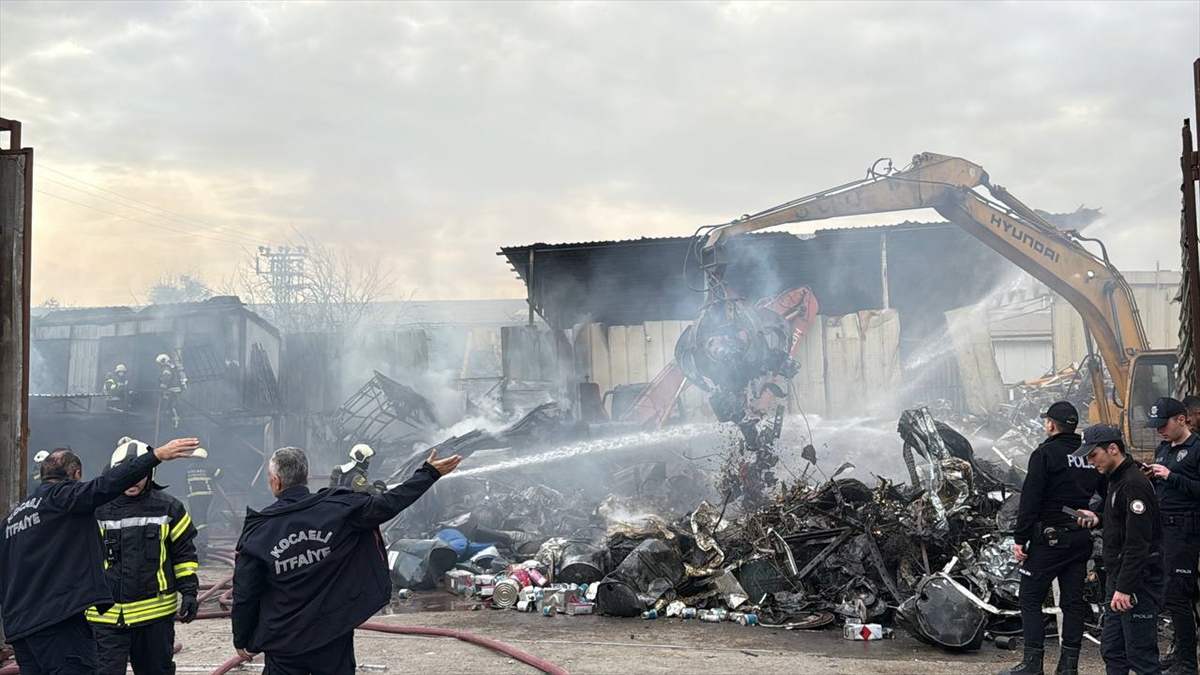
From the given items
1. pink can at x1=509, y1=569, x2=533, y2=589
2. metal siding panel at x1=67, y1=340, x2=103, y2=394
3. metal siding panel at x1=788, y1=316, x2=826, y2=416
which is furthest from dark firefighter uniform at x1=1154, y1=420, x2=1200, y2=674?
metal siding panel at x1=67, y1=340, x2=103, y2=394

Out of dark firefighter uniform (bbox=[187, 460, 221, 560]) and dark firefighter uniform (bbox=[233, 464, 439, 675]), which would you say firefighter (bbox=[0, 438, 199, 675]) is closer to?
dark firefighter uniform (bbox=[233, 464, 439, 675])

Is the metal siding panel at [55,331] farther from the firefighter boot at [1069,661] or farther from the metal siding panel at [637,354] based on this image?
the firefighter boot at [1069,661]

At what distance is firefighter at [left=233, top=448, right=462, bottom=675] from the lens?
3.99m

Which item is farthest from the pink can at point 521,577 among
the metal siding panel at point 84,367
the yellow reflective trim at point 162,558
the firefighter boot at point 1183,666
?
the metal siding panel at point 84,367

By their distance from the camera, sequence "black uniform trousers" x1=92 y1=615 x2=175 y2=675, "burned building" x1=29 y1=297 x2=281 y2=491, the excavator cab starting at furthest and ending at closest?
"burned building" x1=29 y1=297 x2=281 y2=491 → the excavator cab → "black uniform trousers" x1=92 y1=615 x2=175 y2=675

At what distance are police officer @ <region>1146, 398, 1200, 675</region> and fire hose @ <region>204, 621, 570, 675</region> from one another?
428 centimetres

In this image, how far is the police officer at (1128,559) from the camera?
553cm

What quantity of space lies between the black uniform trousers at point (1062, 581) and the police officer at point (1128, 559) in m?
0.33

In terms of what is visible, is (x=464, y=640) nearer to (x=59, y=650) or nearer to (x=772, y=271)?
(x=59, y=650)

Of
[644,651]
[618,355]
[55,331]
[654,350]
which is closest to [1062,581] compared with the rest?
[644,651]

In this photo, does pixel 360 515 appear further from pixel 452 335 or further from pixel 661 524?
pixel 452 335

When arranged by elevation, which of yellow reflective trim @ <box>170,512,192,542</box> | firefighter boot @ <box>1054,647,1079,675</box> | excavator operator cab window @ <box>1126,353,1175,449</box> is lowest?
→ firefighter boot @ <box>1054,647,1079,675</box>

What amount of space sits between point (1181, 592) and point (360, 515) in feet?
18.1

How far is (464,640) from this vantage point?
795 centimetres
